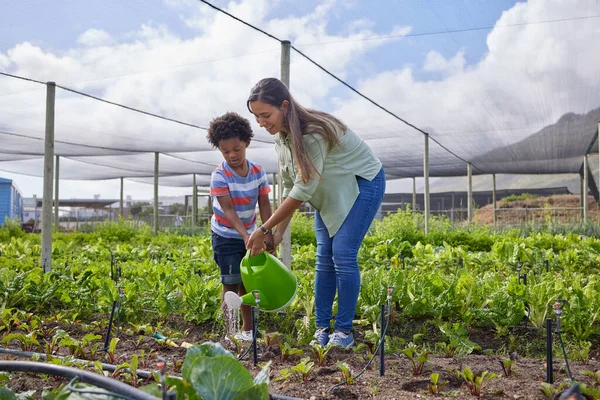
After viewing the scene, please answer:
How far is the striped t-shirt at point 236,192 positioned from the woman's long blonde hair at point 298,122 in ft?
1.58

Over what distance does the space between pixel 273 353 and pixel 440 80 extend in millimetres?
4788

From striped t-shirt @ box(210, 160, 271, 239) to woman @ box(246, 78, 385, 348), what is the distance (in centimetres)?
29

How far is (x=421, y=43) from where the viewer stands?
5320 millimetres

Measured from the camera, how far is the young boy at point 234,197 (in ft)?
8.52

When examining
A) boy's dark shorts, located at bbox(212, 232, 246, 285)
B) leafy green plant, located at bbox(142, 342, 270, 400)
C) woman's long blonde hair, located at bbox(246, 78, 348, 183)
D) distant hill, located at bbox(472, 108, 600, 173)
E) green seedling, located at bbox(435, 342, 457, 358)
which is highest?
distant hill, located at bbox(472, 108, 600, 173)

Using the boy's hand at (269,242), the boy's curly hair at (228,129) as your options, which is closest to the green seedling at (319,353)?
the boy's hand at (269,242)

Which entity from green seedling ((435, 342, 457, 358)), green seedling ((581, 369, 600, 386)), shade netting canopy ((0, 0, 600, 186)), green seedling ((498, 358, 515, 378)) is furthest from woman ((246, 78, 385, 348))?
shade netting canopy ((0, 0, 600, 186))

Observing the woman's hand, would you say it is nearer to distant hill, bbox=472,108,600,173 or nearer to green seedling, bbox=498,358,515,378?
green seedling, bbox=498,358,515,378

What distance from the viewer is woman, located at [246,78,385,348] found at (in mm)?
2248

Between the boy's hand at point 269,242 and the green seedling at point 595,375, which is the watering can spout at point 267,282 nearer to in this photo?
the boy's hand at point 269,242

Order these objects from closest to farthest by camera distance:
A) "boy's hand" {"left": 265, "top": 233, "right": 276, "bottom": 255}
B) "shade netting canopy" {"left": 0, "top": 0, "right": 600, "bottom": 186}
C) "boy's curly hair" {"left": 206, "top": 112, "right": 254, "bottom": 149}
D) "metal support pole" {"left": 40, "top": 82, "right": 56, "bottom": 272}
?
"boy's hand" {"left": 265, "top": 233, "right": 276, "bottom": 255}, "boy's curly hair" {"left": 206, "top": 112, "right": 254, "bottom": 149}, "metal support pole" {"left": 40, "top": 82, "right": 56, "bottom": 272}, "shade netting canopy" {"left": 0, "top": 0, "right": 600, "bottom": 186}

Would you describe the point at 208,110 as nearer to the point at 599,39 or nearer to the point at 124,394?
the point at 599,39

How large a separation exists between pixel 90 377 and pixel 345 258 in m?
1.46

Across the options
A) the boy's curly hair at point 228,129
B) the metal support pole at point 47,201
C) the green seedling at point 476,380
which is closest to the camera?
the green seedling at point 476,380
